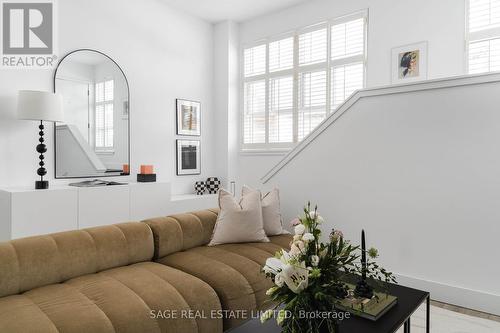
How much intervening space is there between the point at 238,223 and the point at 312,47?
3.26m

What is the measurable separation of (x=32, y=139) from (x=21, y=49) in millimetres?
974

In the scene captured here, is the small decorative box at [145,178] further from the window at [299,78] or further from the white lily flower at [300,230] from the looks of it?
the white lily flower at [300,230]

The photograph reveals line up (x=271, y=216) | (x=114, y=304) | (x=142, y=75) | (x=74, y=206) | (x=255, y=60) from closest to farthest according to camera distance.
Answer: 1. (x=114, y=304)
2. (x=271, y=216)
3. (x=74, y=206)
4. (x=142, y=75)
5. (x=255, y=60)

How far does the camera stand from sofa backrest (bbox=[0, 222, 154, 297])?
1.72 m

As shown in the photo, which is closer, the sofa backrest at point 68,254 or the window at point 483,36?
the sofa backrest at point 68,254

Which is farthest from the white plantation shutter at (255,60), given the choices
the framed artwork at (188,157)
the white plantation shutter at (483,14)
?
the white plantation shutter at (483,14)

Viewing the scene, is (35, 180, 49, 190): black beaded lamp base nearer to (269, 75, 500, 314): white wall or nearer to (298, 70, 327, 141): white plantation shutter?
(269, 75, 500, 314): white wall

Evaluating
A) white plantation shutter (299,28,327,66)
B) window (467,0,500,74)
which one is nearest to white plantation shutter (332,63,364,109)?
white plantation shutter (299,28,327,66)

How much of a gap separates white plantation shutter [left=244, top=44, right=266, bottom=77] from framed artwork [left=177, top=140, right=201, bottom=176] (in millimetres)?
1492

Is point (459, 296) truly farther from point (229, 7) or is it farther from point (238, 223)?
point (229, 7)

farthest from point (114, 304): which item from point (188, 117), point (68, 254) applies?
point (188, 117)

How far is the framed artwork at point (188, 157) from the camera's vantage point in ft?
16.7

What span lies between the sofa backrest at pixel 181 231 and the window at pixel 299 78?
267 centimetres

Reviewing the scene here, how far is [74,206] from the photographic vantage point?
3.32 m
